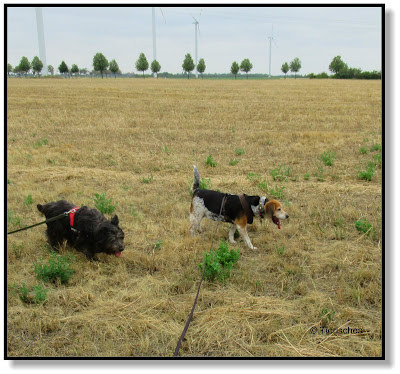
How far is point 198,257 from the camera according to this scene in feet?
17.5

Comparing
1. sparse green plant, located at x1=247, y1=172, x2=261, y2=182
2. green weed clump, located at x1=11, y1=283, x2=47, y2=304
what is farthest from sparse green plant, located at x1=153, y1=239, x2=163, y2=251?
sparse green plant, located at x1=247, y1=172, x2=261, y2=182

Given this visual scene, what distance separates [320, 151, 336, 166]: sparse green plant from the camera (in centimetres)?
1033

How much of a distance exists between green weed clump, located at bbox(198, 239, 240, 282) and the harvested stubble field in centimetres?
14

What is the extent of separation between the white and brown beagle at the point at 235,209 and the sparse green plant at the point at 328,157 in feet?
18.2

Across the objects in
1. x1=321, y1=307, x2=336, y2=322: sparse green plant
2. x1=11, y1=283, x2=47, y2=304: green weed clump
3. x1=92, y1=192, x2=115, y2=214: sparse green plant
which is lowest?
x1=321, y1=307, x2=336, y2=322: sparse green plant

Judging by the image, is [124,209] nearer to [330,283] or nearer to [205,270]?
[205,270]

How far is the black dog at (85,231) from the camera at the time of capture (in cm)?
486

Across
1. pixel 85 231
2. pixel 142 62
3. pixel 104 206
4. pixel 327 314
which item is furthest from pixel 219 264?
pixel 142 62

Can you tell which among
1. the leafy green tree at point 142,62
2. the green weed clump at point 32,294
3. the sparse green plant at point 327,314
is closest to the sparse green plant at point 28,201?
the green weed clump at point 32,294

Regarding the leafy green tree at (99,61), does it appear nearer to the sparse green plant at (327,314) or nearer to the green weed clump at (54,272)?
the green weed clump at (54,272)

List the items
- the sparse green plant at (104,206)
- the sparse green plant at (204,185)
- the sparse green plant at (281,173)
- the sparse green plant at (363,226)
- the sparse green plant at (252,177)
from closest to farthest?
the sparse green plant at (363,226) < the sparse green plant at (104,206) < the sparse green plant at (204,185) < the sparse green plant at (252,177) < the sparse green plant at (281,173)

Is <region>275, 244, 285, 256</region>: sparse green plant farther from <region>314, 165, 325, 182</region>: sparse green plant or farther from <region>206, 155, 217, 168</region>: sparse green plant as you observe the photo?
<region>206, 155, 217, 168</region>: sparse green plant

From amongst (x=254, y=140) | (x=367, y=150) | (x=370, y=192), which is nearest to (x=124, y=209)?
(x=370, y=192)

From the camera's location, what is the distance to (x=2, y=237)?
3312 mm
